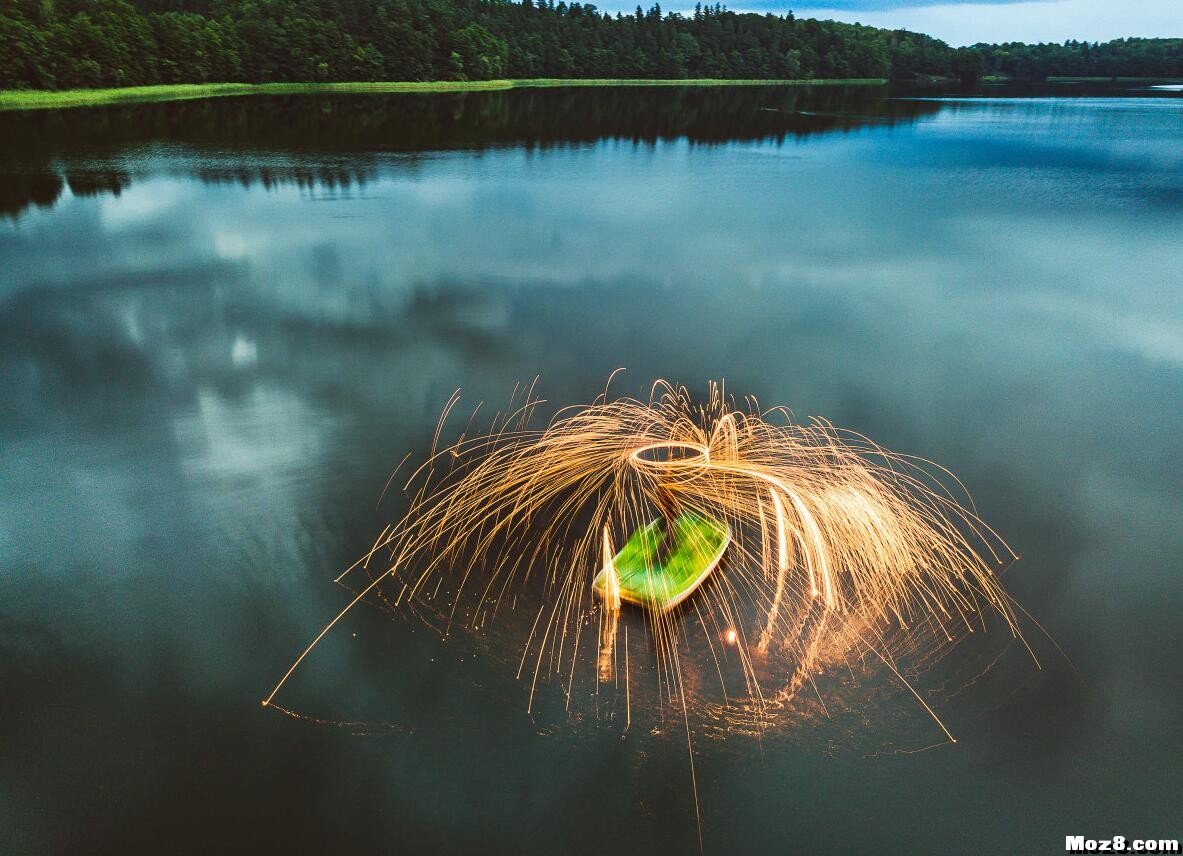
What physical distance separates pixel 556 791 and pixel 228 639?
4007 millimetres

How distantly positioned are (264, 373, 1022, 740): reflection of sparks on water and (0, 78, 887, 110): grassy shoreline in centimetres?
6464

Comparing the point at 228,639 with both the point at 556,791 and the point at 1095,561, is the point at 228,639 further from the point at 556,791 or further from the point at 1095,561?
the point at 1095,561

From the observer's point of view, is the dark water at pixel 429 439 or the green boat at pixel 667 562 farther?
the green boat at pixel 667 562

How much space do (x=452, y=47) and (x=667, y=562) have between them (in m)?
98.0

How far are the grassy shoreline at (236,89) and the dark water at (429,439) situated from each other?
30.7 meters

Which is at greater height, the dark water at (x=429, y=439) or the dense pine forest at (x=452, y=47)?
the dense pine forest at (x=452, y=47)

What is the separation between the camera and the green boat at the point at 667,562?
296 inches

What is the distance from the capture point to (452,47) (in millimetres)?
88750

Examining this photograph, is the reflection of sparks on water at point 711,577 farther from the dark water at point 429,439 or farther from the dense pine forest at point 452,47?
the dense pine forest at point 452,47

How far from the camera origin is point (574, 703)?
6.66 m

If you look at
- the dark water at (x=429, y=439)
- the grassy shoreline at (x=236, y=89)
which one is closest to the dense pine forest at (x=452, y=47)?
the grassy shoreline at (x=236, y=89)

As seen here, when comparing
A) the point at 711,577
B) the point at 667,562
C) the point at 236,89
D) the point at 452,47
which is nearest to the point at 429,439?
the point at 667,562

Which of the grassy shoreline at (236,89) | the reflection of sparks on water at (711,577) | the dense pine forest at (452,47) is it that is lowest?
the reflection of sparks on water at (711,577)

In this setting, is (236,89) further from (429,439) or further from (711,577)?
(711,577)
